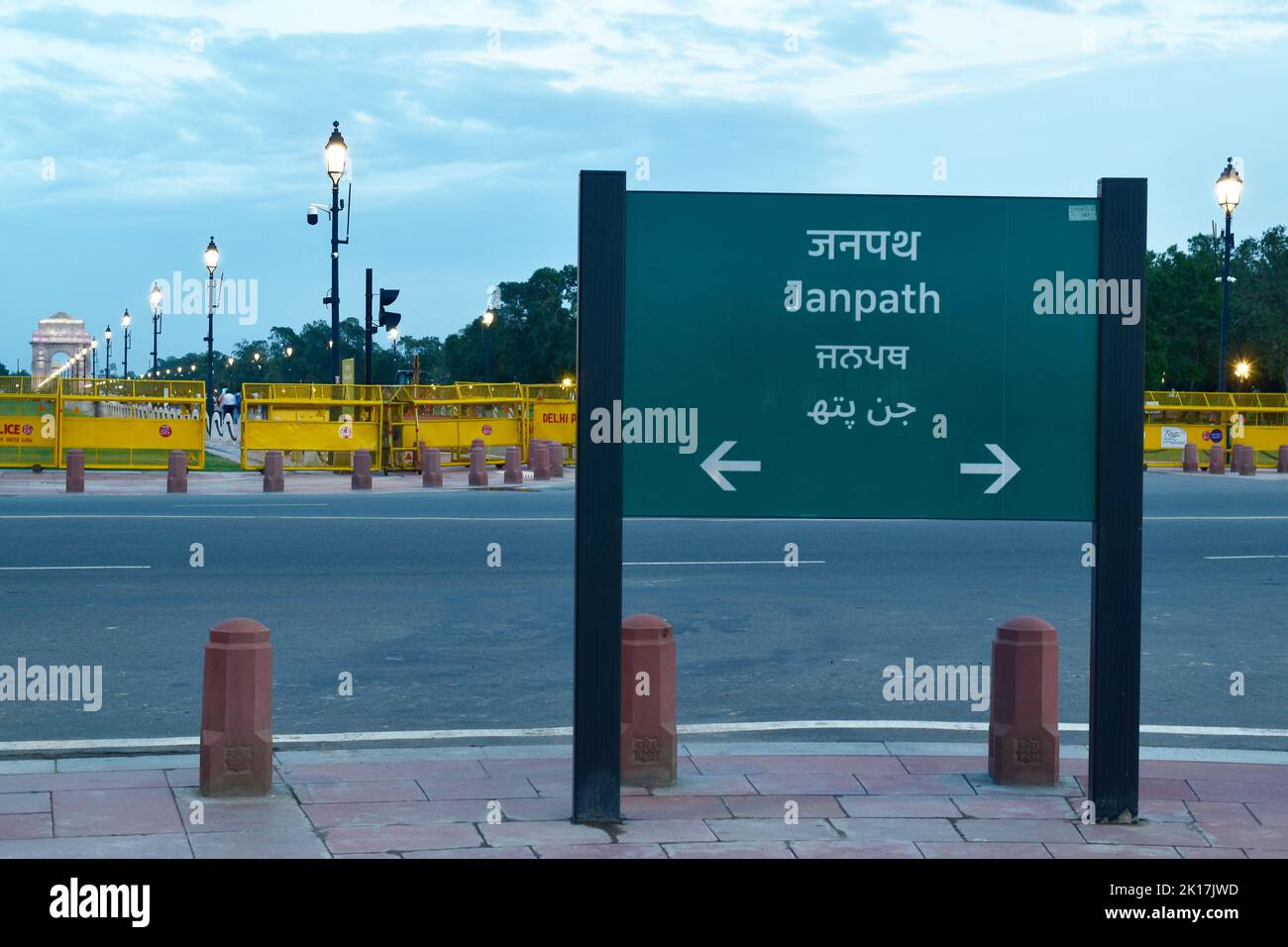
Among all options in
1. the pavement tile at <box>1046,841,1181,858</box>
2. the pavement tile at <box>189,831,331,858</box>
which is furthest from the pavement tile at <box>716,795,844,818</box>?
the pavement tile at <box>189,831,331,858</box>

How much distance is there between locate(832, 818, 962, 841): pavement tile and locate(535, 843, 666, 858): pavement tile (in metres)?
0.80

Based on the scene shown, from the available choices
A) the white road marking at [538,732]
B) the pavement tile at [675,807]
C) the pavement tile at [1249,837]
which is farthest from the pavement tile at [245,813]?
the pavement tile at [1249,837]

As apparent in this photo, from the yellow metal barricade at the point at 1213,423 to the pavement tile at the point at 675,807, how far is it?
3347 cm

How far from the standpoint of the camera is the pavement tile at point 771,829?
5.80 meters

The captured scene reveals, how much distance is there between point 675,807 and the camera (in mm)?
6285

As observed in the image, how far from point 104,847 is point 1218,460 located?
33.6 m

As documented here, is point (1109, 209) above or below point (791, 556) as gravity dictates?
above

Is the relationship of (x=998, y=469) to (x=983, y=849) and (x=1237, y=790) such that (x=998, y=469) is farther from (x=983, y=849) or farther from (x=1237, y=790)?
(x=1237, y=790)

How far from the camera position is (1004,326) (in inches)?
249

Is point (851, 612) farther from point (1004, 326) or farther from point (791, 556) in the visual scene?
point (1004, 326)

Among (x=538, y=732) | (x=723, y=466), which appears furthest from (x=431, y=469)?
(x=723, y=466)

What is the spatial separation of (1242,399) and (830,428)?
129ft

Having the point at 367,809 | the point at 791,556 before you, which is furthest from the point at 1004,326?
the point at 791,556

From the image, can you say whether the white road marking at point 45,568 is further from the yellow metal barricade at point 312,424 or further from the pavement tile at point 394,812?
the yellow metal barricade at point 312,424
